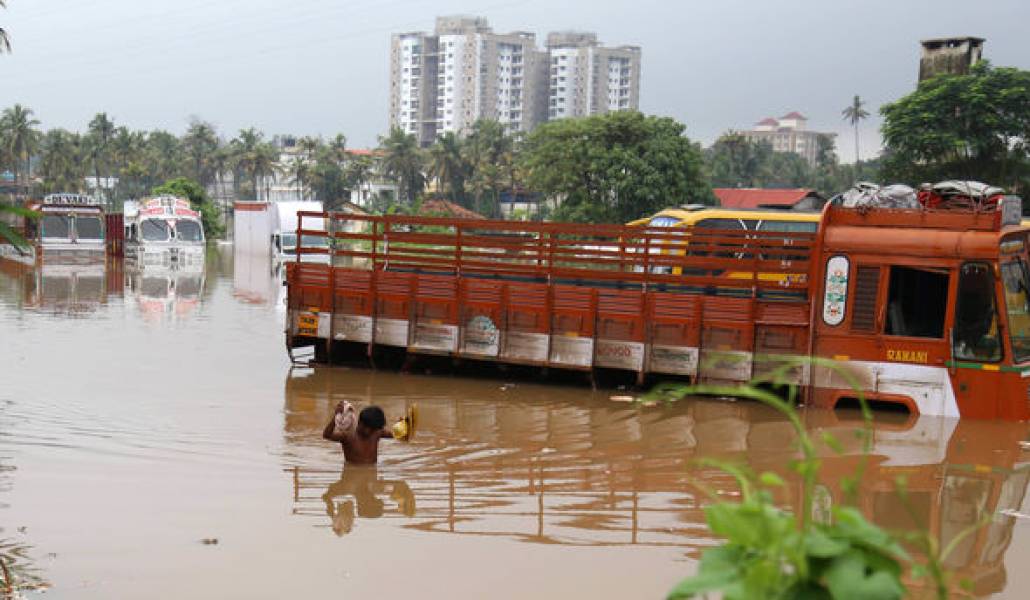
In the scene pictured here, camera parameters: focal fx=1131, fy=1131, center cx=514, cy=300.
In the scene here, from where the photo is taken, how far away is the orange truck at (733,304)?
40.0 feet

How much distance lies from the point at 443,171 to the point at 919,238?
85.1m

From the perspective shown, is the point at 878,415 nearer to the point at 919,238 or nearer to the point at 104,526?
the point at 919,238

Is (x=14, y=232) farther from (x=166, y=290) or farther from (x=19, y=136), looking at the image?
(x=19, y=136)

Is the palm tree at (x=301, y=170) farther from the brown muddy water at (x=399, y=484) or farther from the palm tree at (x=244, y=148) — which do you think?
the brown muddy water at (x=399, y=484)

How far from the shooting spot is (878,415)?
13.0 metres

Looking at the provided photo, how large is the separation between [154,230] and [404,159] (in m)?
54.8

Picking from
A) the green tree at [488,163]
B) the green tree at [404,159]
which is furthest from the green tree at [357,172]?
the green tree at [488,163]

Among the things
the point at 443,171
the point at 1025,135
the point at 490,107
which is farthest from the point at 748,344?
the point at 490,107

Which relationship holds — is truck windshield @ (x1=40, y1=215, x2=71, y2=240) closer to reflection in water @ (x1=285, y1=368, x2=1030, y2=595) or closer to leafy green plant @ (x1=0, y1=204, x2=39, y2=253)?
reflection in water @ (x1=285, y1=368, x2=1030, y2=595)

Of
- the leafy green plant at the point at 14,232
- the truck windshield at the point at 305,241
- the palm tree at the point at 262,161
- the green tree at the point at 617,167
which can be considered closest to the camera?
the leafy green plant at the point at 14,232

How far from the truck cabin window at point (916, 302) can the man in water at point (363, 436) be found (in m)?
6.00

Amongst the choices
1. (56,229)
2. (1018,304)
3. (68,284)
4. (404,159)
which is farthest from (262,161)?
(1018,304)

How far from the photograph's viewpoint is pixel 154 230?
4691cm

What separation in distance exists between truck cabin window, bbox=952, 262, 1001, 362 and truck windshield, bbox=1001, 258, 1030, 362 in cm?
17
